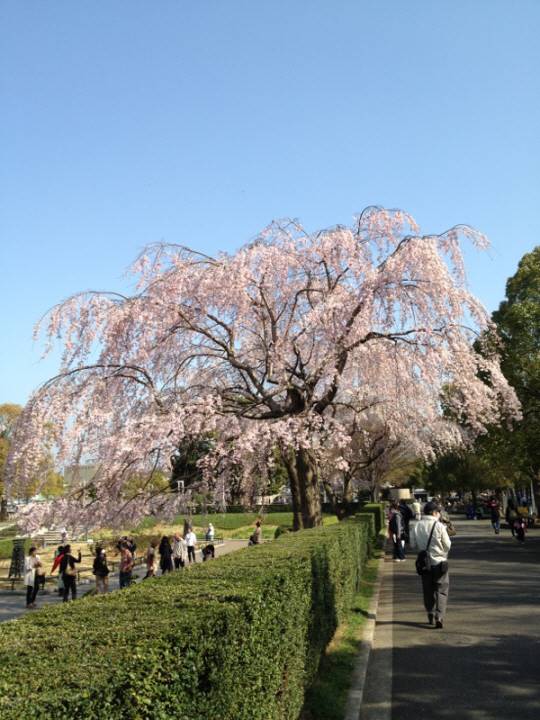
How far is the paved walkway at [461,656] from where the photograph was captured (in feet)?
20.1

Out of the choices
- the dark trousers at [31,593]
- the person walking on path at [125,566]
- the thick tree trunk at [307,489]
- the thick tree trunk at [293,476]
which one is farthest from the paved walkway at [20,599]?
the thick tree trunk at [307,489]

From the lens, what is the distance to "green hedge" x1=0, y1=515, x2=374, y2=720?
251 cm

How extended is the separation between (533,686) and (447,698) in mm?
922

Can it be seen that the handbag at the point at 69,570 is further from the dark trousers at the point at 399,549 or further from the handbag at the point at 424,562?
the dark trousers at the point at 399,549

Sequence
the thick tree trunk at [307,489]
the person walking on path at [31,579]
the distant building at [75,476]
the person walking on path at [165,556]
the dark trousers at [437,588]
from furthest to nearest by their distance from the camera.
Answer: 1. the person walking on path at [165,556]
2. the person walking on path at [31,579]
3. the thick tree trunk at [307,489]
4. the distant building at [75,476]
5. the dark trousers at [437,588]

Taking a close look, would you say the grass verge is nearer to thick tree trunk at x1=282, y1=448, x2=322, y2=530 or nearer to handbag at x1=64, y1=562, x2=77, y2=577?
thick tree trunk at x1=282, y1=448, x2=322, y2=530

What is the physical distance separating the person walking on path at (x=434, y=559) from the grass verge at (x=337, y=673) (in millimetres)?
1126

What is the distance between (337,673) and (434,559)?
322 centimetres

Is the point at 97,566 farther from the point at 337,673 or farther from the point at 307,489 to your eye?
the point at 337,673

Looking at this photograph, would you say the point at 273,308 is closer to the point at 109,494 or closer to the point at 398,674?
the point at 109,494

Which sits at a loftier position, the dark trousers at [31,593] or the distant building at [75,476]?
the distant building at [75,476]

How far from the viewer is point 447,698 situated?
20.8 feet

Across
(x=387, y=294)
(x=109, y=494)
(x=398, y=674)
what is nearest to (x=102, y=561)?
(x=109, y=494)

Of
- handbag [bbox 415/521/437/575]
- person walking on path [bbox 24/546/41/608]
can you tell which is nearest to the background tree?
handbag [bbox 415/521/437/575]
